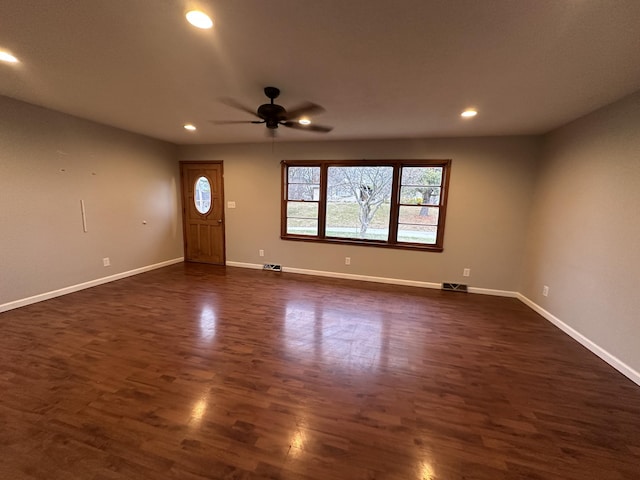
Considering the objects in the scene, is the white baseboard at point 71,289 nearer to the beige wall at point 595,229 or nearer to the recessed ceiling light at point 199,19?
the recessed ceiling light at point 199,19

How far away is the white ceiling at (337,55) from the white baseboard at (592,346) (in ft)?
7.82

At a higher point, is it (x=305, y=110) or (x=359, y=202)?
(x=305, y=110)

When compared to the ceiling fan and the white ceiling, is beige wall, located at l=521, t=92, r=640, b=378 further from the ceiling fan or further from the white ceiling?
the ceiling fan

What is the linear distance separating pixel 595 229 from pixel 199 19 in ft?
13.0

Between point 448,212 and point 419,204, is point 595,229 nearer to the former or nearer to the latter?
point 448,212

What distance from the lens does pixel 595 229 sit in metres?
2.83

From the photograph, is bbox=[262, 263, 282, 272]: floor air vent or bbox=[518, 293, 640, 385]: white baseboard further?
bbox=[262, 263, 282, 272]: floor air vent

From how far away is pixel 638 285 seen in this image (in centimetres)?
231

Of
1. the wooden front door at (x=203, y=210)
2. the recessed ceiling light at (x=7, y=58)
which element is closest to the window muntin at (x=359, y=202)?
the wooden front door at (x=203, y=210)

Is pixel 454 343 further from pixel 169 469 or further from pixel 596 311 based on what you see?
pixel 169 469

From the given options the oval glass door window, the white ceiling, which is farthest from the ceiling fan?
the oval glass door window

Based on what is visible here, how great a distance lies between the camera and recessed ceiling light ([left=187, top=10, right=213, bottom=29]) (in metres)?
1.55

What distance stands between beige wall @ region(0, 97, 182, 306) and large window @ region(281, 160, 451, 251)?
2.52 meters

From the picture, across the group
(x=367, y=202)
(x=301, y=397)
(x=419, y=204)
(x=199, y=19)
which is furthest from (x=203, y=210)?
(x=301, y=397)
